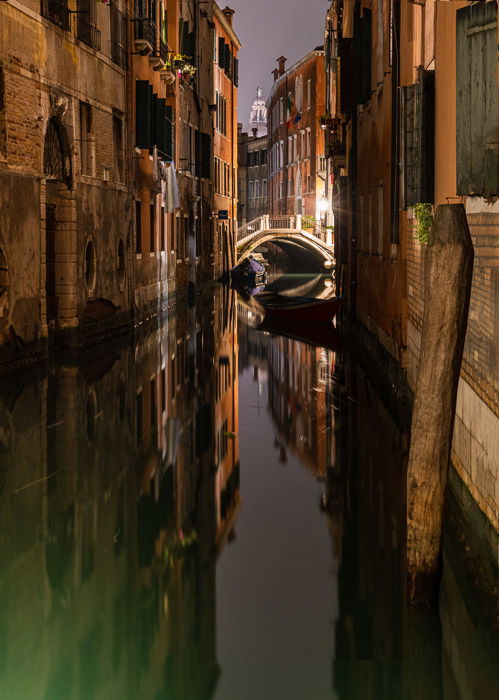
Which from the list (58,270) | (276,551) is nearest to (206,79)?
(58,270)

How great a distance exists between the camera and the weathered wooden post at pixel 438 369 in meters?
5.69

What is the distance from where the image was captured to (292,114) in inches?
2500

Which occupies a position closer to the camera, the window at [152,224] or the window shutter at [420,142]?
the window shutter at [420,142]

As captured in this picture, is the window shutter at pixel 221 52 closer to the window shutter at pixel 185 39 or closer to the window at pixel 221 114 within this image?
the window at pixel 221 114

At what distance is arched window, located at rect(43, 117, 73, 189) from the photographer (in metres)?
17.8

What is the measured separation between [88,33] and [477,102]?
1461 centimetres

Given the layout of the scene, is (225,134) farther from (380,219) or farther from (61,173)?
(380,219)

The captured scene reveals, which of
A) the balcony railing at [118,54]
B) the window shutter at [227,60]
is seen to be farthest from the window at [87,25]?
the window shutter at [227,60]

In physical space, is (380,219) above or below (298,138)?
below

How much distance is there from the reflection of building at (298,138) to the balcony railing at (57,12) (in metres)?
32.8

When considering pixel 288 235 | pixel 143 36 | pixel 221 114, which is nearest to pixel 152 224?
pixel 143 36

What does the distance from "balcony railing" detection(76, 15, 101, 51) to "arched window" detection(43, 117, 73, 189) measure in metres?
1.97

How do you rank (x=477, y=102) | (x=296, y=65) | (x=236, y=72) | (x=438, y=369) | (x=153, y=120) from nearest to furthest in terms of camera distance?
(x=438, y=369) → (x=477, y=102) → (x=153, y=120) → (x=236, y=72) → (x=296, y=65)

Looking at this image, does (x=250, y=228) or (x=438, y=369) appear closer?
(x=438, y=369)
